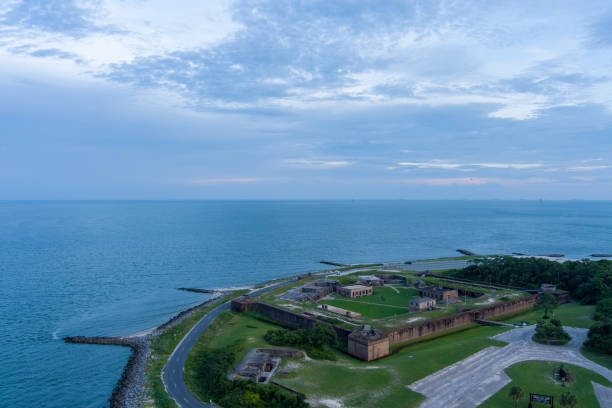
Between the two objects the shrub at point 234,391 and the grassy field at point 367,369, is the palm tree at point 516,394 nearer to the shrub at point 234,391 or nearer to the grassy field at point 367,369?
the grassy field at point 367,369

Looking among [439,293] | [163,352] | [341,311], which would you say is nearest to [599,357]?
[439,293]

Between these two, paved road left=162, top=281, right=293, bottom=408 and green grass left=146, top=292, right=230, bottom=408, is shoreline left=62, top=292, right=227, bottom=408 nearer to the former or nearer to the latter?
green grass left=146, top=292, right=230, bottom=408

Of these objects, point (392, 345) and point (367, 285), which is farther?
point (367, 285)

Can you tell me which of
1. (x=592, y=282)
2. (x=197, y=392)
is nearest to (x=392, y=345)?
(x=197, y=392)

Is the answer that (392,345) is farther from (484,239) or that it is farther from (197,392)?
(484,239)

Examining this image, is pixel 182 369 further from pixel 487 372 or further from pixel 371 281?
pixel 371 281
